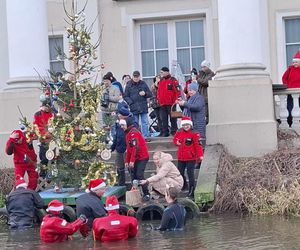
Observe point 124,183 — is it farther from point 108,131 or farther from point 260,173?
point 260,173

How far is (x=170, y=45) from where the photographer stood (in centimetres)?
2202

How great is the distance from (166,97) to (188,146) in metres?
3.04

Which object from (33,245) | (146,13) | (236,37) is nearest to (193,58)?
(146,13)

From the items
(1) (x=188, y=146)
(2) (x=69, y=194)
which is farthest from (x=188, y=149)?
(2) (x=69, y=194)

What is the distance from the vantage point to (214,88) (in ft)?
54.7

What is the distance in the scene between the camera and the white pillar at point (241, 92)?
53.6ft

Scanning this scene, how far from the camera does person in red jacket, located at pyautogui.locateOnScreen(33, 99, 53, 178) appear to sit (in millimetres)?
15008

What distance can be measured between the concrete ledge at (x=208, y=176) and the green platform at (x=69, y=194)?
4.92 feet

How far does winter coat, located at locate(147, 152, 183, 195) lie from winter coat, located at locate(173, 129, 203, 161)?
35 cm

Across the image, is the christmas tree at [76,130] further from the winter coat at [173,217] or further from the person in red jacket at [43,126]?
the winter coat at [173,217]

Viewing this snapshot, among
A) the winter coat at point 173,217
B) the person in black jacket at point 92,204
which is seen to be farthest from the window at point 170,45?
the person in black jacket at point 92,204

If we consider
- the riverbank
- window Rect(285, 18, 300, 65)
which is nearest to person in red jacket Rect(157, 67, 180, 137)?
the riverbank

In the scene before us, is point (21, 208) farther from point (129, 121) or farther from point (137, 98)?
point (137, 98)

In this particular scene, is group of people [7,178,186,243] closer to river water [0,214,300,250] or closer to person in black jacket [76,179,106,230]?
person in black jacket [76,179,106,230]
